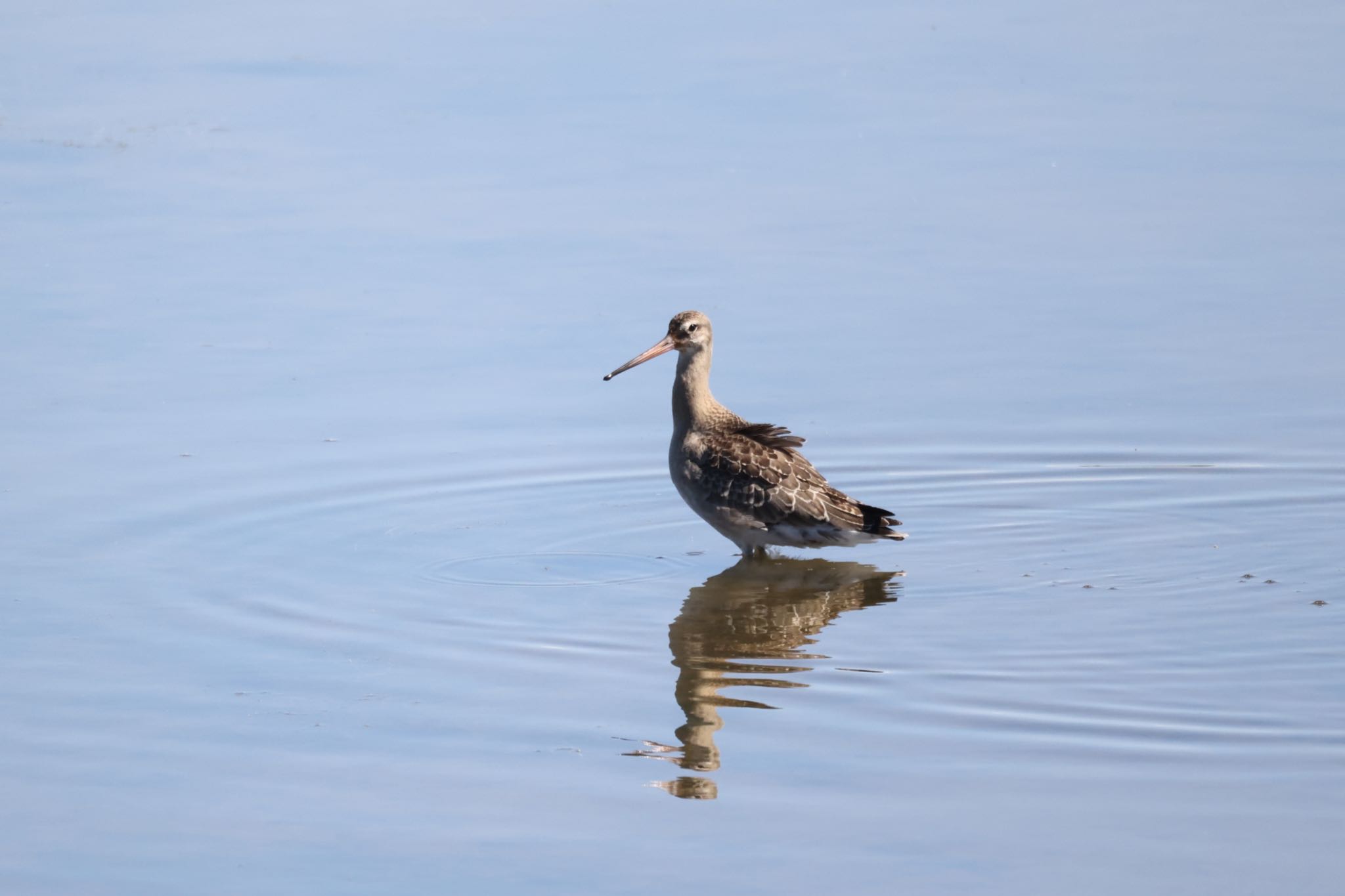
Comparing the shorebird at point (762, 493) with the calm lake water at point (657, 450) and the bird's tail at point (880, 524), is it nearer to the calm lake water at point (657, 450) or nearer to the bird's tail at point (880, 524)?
the bird's tail at point (880, 524)

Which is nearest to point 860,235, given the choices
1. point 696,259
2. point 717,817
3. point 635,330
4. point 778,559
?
point 696,259

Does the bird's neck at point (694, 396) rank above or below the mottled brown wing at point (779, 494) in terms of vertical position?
above

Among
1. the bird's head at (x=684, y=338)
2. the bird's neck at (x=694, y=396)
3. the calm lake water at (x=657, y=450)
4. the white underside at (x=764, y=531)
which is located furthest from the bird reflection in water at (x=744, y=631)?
the bird's head at (x=684, y=338)

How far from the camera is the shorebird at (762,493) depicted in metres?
9.77

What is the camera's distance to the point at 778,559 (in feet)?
33.9

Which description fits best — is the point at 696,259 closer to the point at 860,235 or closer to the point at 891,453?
the point at 860,235

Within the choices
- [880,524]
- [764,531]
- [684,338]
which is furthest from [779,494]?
[684,338]

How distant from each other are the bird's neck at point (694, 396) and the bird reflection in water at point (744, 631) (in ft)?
2.58

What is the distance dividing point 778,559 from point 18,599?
366 centimetres

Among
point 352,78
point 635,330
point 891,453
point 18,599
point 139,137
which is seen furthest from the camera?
point 352,78

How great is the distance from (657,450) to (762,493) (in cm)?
155

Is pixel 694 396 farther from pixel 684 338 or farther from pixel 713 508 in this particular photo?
pixel 713 508

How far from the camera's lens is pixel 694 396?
1049cm

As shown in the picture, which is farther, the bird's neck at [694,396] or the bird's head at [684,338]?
the bird's head at [684,338]
